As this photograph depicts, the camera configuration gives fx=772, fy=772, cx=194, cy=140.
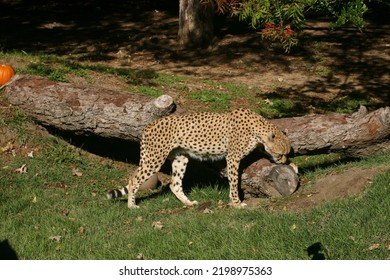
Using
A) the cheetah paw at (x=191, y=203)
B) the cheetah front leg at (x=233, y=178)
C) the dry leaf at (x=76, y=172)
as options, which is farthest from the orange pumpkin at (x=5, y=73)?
the cheetah front leg at (x=233, y=178)

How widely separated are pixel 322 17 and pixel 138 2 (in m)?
5.85

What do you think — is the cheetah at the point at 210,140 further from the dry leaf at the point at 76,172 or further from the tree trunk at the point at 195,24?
the tree trunk at the point at 195,24

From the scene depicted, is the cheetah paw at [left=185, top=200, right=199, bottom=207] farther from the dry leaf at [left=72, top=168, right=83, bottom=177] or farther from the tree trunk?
the tree trunk

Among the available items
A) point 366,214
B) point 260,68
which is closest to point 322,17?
point 260,68

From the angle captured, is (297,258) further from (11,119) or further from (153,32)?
(153,32)

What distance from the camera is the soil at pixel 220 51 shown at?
1603cm

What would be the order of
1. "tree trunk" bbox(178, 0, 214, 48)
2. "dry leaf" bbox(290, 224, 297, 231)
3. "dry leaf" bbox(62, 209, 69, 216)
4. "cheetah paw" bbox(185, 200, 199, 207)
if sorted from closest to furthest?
"dry leaf" bbox(290, 224, 297, 231) < "dry leaf" bbox(62, 209, 69, 216) < "cheetah paw" bbox(185, 200, 199, 207) < "tree trunk" bbox(178, 0, 214, 48)

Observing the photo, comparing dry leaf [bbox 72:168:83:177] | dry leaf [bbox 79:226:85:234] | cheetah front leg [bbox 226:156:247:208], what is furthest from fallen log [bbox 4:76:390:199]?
dry leaf [bbox 79:226:85:234]

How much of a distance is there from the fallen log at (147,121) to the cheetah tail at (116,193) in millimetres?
1090

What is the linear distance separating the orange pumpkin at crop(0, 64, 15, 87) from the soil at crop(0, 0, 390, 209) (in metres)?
0.98

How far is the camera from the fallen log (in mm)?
10359

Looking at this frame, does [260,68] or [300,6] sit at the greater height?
[300,6]
